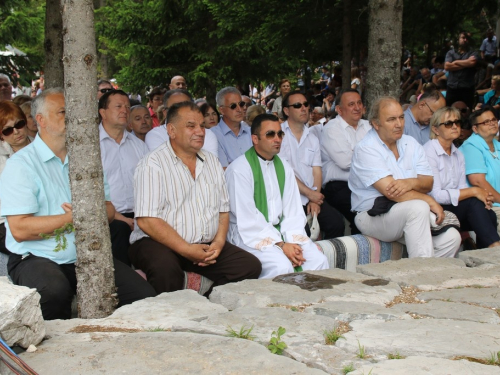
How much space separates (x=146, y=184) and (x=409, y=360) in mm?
2749

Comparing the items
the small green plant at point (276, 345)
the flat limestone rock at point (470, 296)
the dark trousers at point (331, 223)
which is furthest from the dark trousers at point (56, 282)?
the dark trousers at point (331, 223)

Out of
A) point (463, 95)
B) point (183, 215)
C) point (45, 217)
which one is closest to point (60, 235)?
point (45, 217)

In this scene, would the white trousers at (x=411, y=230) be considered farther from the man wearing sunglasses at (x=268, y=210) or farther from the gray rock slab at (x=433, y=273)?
the gray rock slab at (x=433, y=273)

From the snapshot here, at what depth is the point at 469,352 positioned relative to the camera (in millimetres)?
2965

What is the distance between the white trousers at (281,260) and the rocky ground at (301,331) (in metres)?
0.83

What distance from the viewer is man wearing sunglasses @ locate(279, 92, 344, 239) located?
22.5 feet

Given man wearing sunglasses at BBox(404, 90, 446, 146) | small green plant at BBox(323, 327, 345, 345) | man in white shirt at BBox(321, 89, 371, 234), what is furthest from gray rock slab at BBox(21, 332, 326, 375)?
man wearing sunglasses at BBox(404, 90, 446, 146)

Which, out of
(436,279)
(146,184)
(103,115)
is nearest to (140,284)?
(146,184)

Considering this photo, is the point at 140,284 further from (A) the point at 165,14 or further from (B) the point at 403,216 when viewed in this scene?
(A) the point at 165,14

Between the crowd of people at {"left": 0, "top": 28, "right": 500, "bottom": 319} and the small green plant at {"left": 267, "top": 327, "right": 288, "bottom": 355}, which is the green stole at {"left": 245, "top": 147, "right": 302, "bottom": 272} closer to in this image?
the crowd of people at {"left": 0, "top": 28, "right": 500, "bottom": 319}

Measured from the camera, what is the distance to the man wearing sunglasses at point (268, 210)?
5484 millimetres

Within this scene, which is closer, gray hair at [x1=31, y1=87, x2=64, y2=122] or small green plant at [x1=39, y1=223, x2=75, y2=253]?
small green plant at [x1=39, y1=223, x2=75, y2=253]

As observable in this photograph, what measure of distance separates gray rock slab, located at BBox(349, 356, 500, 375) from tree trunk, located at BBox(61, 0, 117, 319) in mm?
1694

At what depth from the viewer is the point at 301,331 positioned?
322 centimetres
